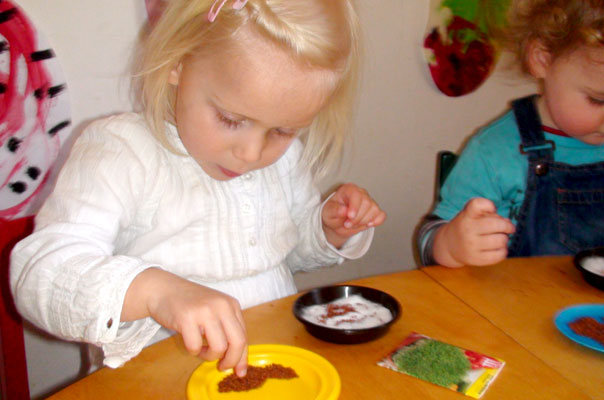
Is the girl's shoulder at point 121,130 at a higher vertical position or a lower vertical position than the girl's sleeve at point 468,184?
higher

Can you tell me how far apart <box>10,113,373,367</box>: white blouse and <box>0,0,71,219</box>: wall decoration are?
423 mm

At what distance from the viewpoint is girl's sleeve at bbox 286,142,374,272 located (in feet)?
3.76

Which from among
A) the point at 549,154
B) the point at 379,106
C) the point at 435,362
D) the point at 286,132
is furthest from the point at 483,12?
the point at 435,362

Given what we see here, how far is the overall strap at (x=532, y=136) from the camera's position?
129cm

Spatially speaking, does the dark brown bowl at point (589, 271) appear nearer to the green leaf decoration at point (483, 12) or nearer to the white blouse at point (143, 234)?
the white blouse at point (143, 234)

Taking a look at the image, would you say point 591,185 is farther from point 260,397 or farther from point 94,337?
point 94,337

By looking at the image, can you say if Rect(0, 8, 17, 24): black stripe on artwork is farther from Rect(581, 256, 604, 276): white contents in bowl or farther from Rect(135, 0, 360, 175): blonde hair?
Rect(581, 256, 604, 276): white contents in bowl

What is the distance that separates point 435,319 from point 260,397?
0.99 feet

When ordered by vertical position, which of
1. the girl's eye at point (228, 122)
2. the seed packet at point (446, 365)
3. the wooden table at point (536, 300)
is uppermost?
the girl's eye at point (228, 122)

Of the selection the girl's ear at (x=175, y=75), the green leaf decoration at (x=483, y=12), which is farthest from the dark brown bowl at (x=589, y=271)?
the green leaf decoration at (x=483, y=12)

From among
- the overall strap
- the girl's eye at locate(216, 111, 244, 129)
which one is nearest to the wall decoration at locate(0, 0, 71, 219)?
the girl's eye at locate(216, 111, 244, 129)

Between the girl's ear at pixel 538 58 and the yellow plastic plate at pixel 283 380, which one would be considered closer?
the yellow plastic plate at pixel 283 380

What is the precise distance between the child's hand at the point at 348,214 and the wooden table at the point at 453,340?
0.49 ft

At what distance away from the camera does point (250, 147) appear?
2.75 ft
